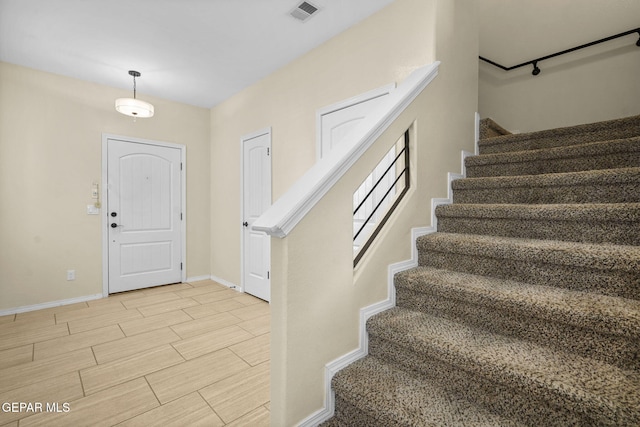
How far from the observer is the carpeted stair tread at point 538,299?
100 cm

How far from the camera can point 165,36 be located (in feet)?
8.74

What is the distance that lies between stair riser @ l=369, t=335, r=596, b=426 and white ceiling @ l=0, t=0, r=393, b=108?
2.51 m

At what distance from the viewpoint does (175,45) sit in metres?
2.81

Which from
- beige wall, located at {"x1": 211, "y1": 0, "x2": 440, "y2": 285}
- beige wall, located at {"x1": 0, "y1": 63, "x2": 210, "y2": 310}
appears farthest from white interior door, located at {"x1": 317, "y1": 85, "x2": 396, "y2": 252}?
beige wall, located at {"x1": 0, "y1": 63, "x2": 210, "y2": 310}

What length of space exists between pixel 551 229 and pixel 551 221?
43 mm

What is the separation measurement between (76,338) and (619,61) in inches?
222

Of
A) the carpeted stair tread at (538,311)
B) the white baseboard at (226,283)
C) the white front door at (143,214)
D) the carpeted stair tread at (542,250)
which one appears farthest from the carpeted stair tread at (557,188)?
the white front door at (143,214)

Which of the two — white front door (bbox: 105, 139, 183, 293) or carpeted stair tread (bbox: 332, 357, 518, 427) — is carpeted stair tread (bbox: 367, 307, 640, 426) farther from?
white front door (bbox: 105, 139, 183, 293)

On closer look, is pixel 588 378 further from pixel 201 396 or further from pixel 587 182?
pixel 201 396

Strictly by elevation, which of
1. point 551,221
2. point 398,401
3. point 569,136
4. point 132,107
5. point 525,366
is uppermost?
point 132,107

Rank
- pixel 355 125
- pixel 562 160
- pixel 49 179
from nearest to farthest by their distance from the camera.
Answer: pixel 562 160
pixel 355 125
pixel 49 179

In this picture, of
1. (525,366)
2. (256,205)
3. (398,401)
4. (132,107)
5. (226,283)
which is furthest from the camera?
(226,283)

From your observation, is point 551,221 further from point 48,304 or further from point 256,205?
point 48,304

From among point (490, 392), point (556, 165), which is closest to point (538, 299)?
point (490, 392)
